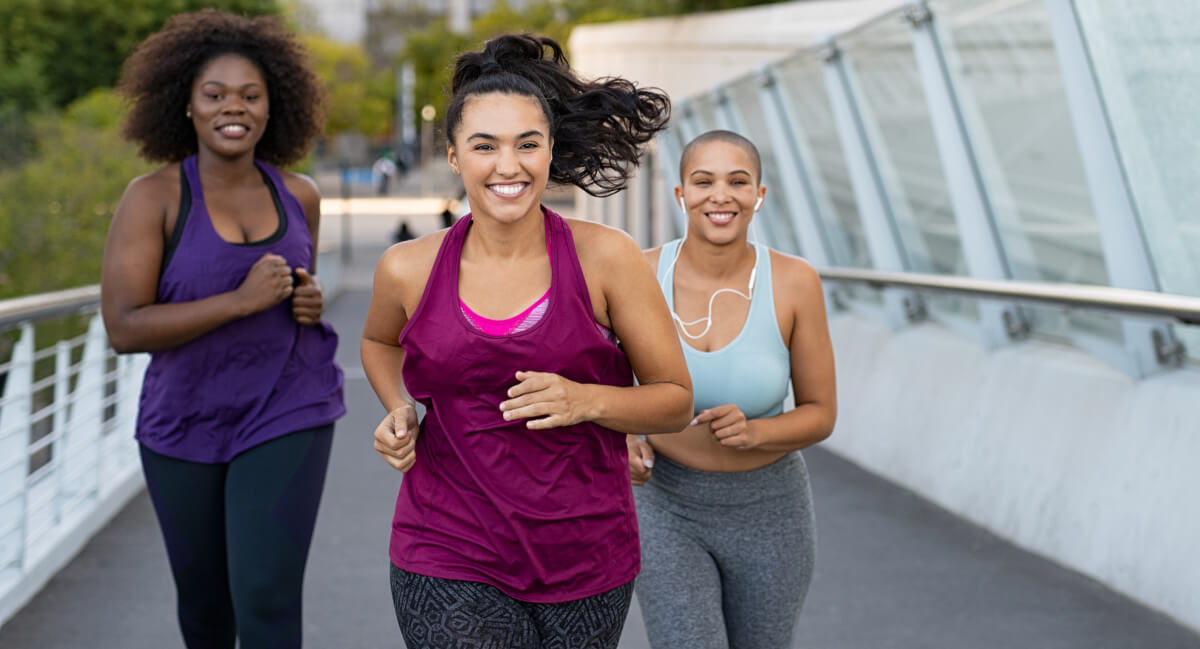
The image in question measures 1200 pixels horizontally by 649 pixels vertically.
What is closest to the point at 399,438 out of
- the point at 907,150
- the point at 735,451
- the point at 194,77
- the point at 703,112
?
the point at 735,451

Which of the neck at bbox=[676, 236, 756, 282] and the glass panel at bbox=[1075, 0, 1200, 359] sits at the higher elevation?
the glass panel at bbox=[1075, 0, 1200, 359]

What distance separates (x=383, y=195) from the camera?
74812 millimetres

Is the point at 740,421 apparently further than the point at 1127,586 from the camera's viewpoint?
No

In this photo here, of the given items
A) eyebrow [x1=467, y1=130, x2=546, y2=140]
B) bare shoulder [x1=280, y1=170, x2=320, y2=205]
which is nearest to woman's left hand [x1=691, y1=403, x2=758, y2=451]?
eyebrow [x1=467, y1=130, x2=546, y2=140]

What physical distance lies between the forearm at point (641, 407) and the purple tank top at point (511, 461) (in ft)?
0.29

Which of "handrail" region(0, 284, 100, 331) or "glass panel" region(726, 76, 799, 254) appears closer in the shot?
"handrail" region(0, 284, 100, 331)

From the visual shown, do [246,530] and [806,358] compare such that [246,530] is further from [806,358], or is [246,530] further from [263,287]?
[806,358]

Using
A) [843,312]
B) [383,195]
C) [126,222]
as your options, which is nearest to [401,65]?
[383,195]

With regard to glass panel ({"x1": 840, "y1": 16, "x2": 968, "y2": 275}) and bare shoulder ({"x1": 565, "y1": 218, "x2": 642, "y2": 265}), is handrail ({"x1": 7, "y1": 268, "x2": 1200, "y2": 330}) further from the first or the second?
bare shoulder ({"x1": 565, "y1": 218, "x2": 642, "y2": 265})

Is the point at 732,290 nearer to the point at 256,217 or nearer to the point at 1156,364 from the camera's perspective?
the point at 256,217

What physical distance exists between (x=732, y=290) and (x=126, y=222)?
1711 mm

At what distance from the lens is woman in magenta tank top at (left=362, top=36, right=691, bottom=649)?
2.95 metres

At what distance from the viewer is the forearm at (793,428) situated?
12.4ft

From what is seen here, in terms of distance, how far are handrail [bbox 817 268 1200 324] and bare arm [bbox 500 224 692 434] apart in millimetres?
2821
